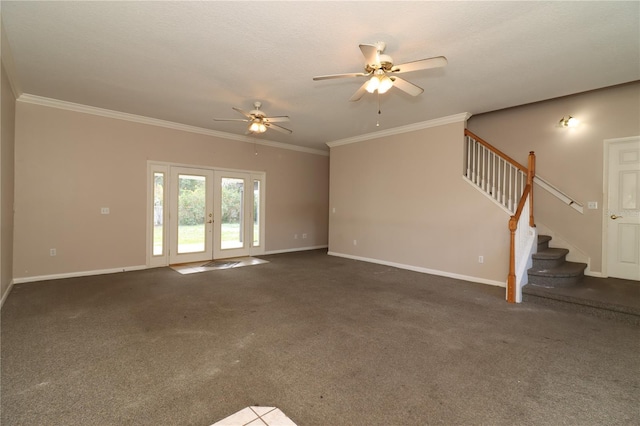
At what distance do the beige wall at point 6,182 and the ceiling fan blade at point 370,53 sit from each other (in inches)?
169

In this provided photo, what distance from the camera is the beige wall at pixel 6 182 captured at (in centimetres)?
373

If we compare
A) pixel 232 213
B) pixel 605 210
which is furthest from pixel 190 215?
pixel 605 210

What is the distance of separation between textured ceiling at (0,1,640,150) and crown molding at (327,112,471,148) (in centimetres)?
53

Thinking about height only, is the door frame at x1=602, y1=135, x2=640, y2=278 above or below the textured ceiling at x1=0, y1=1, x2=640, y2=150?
below

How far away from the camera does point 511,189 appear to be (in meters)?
5.28

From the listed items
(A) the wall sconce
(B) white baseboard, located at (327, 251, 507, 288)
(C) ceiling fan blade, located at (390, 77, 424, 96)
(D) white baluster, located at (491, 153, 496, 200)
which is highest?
(A) the wall sconce

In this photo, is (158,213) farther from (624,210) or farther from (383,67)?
(624,210)

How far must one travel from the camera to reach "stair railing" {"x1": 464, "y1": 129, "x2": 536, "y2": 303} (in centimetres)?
419

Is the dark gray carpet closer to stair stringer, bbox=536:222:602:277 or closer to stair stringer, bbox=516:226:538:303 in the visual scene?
stair stringer, bbox=516:226:538:303

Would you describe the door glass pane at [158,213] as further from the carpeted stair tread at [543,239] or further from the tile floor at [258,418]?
the carpeted stair tread at [543,239]

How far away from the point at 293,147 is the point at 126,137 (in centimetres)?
397

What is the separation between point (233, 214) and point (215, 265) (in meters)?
1.44

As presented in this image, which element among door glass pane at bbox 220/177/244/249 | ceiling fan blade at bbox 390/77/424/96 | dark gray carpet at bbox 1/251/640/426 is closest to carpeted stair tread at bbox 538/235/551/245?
dark gray carpet at bbox 1/251/640/426

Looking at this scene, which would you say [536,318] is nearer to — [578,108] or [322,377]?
[322,377]
